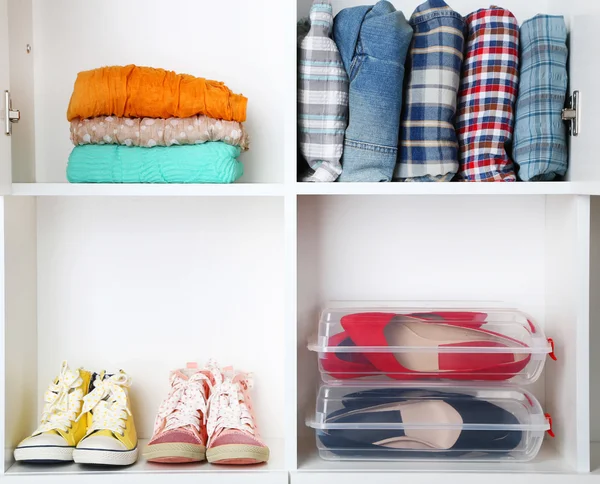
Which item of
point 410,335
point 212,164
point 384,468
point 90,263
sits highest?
point 212,164

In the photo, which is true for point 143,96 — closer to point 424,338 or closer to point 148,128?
point 148,128

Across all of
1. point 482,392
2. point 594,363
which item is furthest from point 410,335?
point 594,363

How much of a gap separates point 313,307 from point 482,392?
1.26 feet

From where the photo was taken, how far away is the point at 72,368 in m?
1.44

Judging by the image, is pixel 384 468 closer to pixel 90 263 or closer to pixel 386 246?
pixel 386 246

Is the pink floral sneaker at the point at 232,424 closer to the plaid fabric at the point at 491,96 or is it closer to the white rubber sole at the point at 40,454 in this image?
the white rubber sole at the point at 40,454

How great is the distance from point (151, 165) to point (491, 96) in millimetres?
636

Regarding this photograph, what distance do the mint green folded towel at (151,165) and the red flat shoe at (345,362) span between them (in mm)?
357

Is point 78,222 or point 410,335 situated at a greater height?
point 78,222

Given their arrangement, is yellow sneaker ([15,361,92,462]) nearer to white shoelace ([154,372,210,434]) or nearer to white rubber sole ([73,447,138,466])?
white rubber sole ([73,447,138,466])

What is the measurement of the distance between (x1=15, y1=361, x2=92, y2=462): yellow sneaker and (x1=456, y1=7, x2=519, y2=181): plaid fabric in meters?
0.86

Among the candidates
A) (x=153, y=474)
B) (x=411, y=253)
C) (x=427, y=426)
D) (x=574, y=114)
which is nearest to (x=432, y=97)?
(x=574, y=114)

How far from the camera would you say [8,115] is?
1.23 metres

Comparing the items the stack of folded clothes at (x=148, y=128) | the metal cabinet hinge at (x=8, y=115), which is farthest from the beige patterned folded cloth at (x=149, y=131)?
the metal cabinet hinge at (x=8, y=115)
